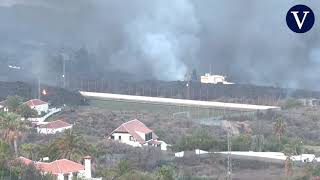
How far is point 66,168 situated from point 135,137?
18.0 m

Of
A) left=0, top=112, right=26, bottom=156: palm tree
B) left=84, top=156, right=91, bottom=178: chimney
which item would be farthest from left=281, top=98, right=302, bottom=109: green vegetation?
left=84, top=156, right=91, bottom=178: chimney

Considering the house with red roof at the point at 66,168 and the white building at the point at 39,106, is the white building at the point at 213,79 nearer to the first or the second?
the white building at the point at 39,106

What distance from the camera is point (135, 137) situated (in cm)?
4944

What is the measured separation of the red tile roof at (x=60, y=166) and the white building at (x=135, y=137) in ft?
52.0

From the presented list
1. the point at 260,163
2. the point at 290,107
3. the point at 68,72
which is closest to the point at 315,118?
the point at 290,107

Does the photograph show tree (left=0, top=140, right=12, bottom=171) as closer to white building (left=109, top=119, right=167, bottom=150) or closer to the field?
white building (left=109, top=119, right=167, bottom=150)

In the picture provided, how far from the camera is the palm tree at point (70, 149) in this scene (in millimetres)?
33875

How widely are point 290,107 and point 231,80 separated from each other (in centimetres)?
3598

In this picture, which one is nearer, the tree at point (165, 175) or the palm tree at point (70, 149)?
the tree at point (165, 175)

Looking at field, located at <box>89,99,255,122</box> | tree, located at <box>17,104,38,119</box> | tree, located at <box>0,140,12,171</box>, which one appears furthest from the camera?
field, located at <box>89,99,255,122</box>

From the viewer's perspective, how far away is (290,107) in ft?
249

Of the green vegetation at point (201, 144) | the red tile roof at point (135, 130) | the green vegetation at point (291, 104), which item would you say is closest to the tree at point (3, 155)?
the green vegetation at point (201, 144)

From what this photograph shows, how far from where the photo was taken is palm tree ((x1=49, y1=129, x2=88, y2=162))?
111ft

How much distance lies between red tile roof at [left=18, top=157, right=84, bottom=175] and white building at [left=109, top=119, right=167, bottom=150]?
1585cm
